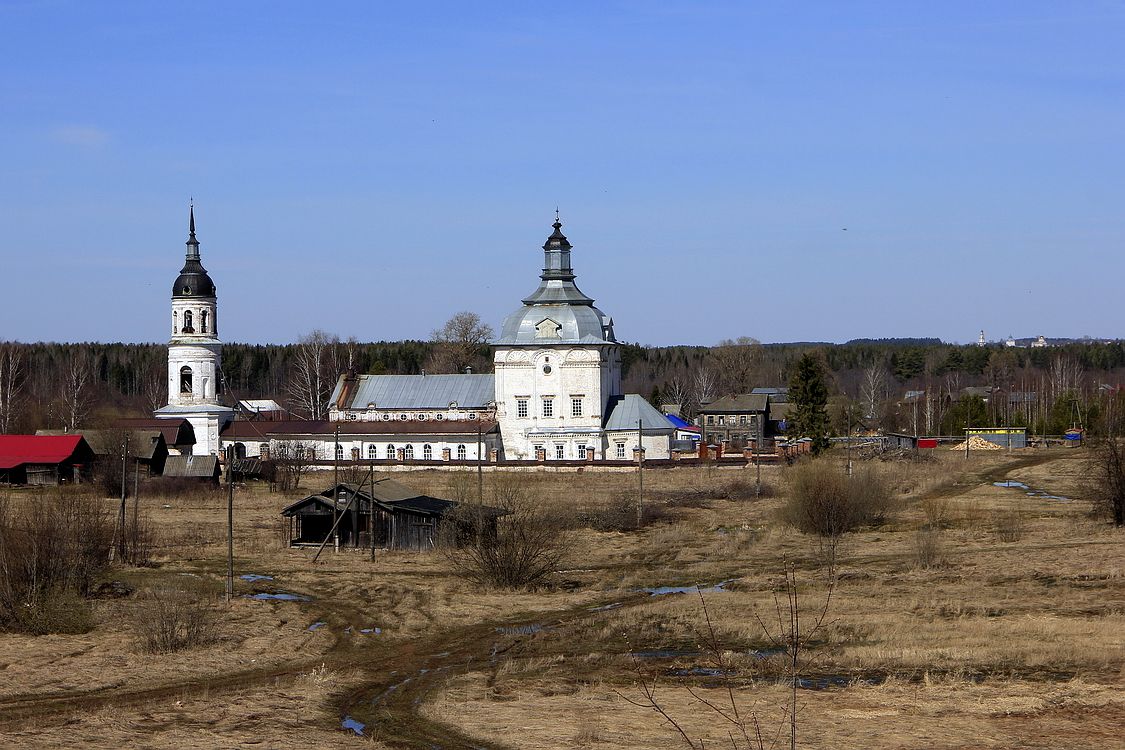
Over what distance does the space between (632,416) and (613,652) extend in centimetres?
4055

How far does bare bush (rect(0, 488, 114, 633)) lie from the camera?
25.0 meters

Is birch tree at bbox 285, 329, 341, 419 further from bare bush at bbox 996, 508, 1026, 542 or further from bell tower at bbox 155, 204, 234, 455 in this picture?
bare bush at bbox 996, 508, 1026, 542

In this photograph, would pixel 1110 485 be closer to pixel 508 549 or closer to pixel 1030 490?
pixel 1030 490

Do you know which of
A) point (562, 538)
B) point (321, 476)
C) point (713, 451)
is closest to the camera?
point (562, 538)

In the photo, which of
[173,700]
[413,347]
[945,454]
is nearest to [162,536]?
[173,700]

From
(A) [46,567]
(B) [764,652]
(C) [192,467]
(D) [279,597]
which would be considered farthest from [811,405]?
(A) [46,567]

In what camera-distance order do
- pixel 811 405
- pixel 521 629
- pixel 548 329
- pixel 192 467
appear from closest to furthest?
pixel 521 629 → pixel 192 467 → pixel 548 329 → pixel 811 405

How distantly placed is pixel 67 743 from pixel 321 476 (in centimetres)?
4591

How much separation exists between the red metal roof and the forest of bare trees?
508 inches

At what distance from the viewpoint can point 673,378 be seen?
385 feet

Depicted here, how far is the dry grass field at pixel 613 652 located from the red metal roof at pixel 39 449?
59.9 feet

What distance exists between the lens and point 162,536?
4022cm

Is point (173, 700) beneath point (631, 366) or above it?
beneath

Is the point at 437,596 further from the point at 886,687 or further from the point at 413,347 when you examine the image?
the point at 413,347
